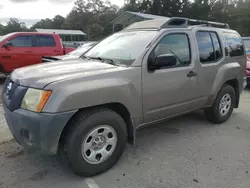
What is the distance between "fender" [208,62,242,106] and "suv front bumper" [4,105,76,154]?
108 inches

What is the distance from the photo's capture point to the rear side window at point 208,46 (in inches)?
155

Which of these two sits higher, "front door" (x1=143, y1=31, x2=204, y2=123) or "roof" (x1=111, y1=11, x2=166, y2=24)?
"roof" (x1=111, y1=11, x2=166, y2=24)

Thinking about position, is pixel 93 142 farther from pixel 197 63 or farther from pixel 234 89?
pixel 234 89

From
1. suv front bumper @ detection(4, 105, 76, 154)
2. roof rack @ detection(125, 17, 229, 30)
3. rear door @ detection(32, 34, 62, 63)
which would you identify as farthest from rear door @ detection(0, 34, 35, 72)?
suv front bumper @ detection(4, 105, 76, 154)

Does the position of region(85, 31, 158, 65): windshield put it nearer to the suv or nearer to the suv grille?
the suv

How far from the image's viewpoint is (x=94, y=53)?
3846 millimetres

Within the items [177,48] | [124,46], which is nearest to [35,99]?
[124,46]

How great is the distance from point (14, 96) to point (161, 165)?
6.64 ft

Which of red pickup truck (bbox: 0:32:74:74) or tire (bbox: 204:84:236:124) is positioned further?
red pickup truck (bbox: 0:32:74:74)

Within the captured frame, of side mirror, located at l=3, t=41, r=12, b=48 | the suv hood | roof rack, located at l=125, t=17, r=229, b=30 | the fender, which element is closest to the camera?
the suv hood

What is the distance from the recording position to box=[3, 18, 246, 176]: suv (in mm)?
2480

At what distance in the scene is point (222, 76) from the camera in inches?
168

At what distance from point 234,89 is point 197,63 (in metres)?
1.59

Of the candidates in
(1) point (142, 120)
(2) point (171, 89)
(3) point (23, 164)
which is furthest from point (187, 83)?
(3) point (23, 164)
